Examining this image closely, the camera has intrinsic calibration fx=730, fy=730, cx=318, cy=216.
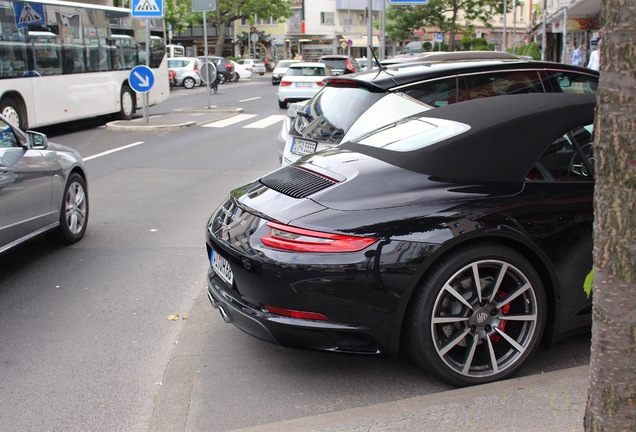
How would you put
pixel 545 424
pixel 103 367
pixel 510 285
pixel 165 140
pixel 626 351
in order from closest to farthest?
pixel 626 351 → pixel 545 424 → pixel 510 285 → pixel 103 367 → pixel 165 140

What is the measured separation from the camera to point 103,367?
4316mm

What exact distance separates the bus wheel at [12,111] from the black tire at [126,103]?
4.71 metres

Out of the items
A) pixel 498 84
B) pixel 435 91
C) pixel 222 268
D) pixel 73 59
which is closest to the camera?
pixel 222 268

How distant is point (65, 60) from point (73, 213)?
35.5 ft

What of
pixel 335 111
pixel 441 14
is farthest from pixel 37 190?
pixel 441 14

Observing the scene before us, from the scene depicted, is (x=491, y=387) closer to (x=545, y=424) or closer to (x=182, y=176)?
(x=545, y=424)

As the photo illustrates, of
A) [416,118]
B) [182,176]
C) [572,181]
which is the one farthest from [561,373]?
[182,176]

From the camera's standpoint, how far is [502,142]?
13.3 feet

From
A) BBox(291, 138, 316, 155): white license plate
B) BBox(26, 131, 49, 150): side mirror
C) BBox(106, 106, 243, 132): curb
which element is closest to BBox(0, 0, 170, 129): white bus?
BBox(106, 106, 243, 132): curb

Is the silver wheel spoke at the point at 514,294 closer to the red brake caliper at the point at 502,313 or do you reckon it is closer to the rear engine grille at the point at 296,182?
the red brake caliper at the point at 502,313

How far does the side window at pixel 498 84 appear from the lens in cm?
654

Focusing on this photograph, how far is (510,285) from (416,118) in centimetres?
149

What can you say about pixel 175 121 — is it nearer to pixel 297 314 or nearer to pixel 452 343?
pixel 297 314

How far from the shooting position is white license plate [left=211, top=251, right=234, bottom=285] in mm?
4059
